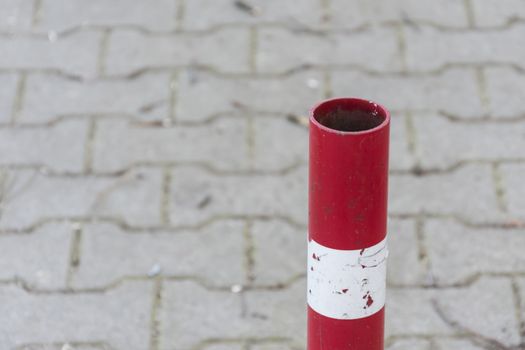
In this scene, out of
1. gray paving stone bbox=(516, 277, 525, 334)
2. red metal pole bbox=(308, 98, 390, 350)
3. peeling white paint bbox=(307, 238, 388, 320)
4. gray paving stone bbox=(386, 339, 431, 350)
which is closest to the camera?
red metal pole bbox=(308, 98, 390, 350)

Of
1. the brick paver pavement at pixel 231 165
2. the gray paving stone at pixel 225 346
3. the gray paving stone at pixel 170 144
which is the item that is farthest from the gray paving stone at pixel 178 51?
the gray paving stone at pixel 225 346

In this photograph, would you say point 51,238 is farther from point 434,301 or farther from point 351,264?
point 351,264

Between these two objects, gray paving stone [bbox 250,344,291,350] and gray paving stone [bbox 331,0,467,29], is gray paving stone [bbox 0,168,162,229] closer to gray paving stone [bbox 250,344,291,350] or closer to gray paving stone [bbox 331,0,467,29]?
gray paving stone [bbox 250,344,291,350]

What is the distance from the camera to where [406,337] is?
3.57m

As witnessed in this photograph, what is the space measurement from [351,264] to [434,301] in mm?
1040

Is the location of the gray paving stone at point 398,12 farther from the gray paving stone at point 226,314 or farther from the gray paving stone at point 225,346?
the gray paving stone at point 225,346

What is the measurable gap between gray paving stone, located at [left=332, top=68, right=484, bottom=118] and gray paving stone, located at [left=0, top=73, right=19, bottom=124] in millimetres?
1223

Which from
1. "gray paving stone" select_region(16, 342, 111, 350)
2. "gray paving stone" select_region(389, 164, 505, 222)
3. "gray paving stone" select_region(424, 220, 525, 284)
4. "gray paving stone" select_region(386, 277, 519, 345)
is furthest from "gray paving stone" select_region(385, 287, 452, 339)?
"gray paving stone" select_region(16, 342, 111, 350)

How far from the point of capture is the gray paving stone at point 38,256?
3.86 m

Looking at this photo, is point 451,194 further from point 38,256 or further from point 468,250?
point 38,256

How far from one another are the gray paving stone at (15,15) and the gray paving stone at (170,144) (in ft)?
2.56

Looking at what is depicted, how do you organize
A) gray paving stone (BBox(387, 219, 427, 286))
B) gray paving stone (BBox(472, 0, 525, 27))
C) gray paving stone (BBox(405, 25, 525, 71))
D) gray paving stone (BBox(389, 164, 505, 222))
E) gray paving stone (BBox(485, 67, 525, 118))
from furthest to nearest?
gray paving stone (BBox(472, 0, 525, 27))
gray paving stone (BBox(405, 25, 525, 71))
gray paving stone (BBox(485, 67, 525, 118))
gray paving stone (BBox(389, 164, 505, 222))
gray paving stone (BBox(387, 219, 427, 286))

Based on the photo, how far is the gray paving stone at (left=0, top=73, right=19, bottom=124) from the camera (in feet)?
15.0

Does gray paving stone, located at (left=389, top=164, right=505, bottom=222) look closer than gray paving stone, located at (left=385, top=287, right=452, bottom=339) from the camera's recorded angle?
No
